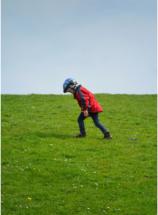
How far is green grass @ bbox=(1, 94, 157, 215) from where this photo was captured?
17.9 meters

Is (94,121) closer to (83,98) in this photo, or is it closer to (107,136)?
(107,136)

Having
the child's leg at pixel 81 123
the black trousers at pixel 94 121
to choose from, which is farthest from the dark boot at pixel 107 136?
the child's leg at pixel 81 123

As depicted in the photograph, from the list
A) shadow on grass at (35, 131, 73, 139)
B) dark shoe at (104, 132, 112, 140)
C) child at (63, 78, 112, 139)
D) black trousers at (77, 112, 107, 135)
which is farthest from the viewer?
shadow on grass at (35, 131, 73, 139)

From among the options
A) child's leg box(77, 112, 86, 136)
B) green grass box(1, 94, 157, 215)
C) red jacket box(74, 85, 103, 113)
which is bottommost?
green grass box(1, 94, 157, 215)

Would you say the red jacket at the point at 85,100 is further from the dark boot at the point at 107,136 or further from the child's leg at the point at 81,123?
the dark boot at the point at 107,136

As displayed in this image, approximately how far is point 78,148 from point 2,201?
251 inches

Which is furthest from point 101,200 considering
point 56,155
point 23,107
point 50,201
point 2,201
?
point 23,107

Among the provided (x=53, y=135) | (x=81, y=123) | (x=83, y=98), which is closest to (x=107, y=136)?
(x=81, y=123)

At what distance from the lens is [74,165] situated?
21484mm

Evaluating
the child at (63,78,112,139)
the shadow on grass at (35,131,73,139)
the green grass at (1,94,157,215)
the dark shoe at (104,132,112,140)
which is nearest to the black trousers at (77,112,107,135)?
the child at (63,78,112,139)

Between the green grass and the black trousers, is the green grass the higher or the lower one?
the lower one

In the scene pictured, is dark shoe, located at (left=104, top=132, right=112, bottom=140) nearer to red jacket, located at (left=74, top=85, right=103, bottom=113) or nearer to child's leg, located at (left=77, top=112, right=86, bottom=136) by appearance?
child's leg, located at (left=77, top=112, right=86, bottom=136)

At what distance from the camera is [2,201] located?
58.8 feet

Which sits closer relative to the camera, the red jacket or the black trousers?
the red jacket
